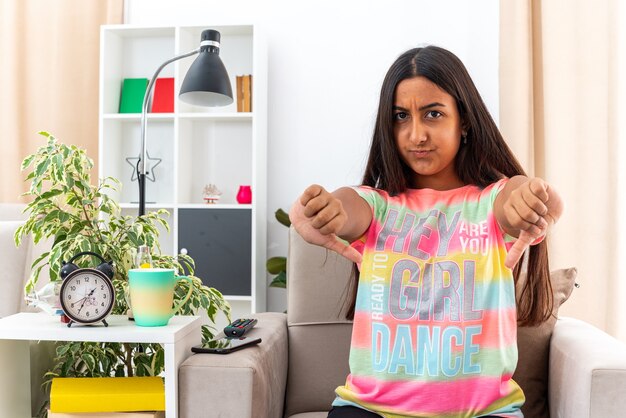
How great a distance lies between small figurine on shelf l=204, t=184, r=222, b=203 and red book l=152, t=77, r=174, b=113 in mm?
420

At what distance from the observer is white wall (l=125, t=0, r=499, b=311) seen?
3109mm

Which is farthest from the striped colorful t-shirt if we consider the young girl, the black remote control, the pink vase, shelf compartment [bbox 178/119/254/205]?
shelf compartment [bbox 178/119/254/205]

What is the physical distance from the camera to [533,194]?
98 centimetres

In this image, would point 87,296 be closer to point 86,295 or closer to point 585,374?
point 86,295

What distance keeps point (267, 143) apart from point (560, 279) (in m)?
1.84

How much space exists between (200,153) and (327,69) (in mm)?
757

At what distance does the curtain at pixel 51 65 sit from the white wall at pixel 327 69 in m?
0.39

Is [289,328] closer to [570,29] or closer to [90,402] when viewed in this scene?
[90,402]

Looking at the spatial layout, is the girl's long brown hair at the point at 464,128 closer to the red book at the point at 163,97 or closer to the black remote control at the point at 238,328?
the black remote control at the point at 238,328

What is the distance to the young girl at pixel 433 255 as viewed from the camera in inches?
47.4

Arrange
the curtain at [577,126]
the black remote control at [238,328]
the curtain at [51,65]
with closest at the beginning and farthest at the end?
1. the black remote control at [238,328]
2. the curtain at [577,126]
3. the curtain at [51,65]

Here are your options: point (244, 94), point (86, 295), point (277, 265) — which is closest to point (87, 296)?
point (86, 295)

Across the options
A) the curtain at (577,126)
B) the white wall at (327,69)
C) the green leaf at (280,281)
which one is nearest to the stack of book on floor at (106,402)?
the green leaf at (280,281)

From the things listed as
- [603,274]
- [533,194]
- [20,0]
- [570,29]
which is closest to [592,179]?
[603,274]
